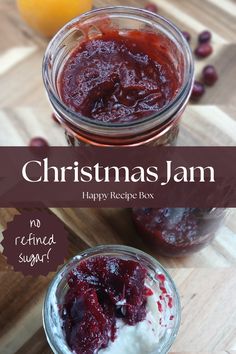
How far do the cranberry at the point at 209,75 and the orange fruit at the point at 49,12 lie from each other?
385 mm

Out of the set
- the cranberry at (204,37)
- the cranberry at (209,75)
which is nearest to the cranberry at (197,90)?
the cranberry at (209,75)

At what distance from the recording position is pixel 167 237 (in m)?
1.42

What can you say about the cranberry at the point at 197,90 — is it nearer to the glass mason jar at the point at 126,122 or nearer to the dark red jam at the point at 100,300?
the glass mason jar at the point at 126,122

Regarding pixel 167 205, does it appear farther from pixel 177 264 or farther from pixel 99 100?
pixel 99 100

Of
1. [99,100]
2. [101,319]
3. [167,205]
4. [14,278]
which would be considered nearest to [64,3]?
[99,100]

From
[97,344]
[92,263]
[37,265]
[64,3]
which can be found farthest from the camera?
[64,3]

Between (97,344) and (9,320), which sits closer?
(97,344)

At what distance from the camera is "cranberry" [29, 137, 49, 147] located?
1611mm

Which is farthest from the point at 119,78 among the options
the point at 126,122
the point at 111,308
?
the point at 111,308

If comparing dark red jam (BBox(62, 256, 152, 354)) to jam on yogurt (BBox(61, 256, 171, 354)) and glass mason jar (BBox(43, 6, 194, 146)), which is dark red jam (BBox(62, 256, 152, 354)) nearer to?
jam on yogurt (BBox(61, 256, 171, 354))

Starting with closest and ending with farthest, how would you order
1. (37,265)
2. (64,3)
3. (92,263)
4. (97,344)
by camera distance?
(97,344), (92,263), (37,265), (64,3)

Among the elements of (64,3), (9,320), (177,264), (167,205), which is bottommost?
(9,320)

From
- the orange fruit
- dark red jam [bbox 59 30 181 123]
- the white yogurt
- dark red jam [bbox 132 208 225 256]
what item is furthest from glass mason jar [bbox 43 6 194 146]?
the white yogurt

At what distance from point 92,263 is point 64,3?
74cm
